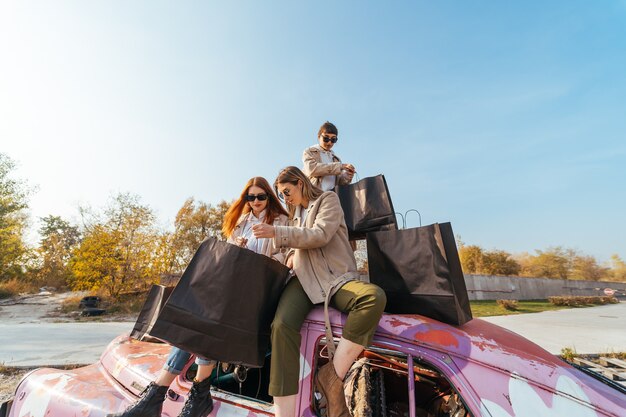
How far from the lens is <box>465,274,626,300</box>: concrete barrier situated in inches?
957

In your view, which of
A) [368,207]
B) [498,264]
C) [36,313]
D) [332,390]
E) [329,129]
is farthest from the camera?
[498,264]

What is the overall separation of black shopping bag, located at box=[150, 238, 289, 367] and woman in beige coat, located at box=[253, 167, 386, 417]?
0.45ft

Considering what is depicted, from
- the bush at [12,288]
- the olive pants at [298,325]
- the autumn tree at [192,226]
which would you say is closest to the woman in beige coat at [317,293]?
the olive pants at [298,325]

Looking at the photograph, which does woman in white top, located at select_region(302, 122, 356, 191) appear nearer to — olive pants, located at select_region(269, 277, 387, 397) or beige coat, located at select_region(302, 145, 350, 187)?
beige coat, located at select_region(302, 145, 350, 187)

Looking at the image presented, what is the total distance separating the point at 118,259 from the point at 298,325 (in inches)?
672

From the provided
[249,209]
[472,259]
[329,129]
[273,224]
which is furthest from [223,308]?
[472,259]

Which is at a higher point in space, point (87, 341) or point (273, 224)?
point (273, 224)

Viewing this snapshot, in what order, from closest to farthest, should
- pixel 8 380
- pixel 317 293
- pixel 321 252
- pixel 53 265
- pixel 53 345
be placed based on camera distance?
pixel 317 293 < pixel 321 252 < pixel 8 380 < pixel 53 345 < pixel 53 265

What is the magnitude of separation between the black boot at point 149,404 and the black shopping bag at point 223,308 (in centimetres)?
48

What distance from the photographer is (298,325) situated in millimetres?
1643

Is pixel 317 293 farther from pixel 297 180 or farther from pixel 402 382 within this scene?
pixel 402 382

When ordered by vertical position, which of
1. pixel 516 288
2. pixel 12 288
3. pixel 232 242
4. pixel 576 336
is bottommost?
pixel 576 336

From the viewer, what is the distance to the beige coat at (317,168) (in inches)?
134

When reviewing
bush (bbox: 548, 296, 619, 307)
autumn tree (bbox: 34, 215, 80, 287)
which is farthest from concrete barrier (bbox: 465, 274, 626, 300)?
autumn tree (bbox: 34, 215, 80, 287)
